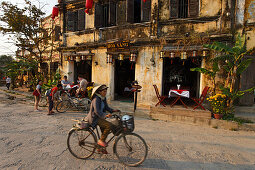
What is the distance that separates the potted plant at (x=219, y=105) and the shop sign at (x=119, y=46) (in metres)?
5.59

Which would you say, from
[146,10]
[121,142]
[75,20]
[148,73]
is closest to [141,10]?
[146,10]

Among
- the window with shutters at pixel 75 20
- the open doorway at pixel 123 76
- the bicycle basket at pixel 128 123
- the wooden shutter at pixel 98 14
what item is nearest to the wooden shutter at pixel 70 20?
the window with shutters at pixel 75 20

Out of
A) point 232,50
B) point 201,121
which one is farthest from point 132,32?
point 201,121

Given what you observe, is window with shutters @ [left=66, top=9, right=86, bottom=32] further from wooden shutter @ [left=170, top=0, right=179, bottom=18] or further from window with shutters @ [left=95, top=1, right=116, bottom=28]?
wooden shutter @ [left=170, top=0, right=179, bottom=18]

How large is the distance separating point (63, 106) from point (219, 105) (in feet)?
26.0

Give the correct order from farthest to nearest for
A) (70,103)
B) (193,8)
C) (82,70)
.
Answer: (82,70) → (70,103) → (193,8)

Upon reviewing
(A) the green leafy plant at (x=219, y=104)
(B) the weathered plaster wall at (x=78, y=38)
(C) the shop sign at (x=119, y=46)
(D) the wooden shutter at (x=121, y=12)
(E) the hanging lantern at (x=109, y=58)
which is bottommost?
(A) the green leafy plant at (x=219, y=104)

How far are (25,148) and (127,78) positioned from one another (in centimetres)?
949

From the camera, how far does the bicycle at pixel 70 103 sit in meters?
7.99

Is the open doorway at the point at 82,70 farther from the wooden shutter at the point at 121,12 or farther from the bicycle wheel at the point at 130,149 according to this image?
the bicycle wheel at the point at 130,149

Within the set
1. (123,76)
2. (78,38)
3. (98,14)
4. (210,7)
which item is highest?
(98,14)

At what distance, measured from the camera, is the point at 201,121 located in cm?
655

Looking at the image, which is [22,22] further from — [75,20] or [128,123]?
[128,123]

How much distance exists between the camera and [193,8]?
7879mm
